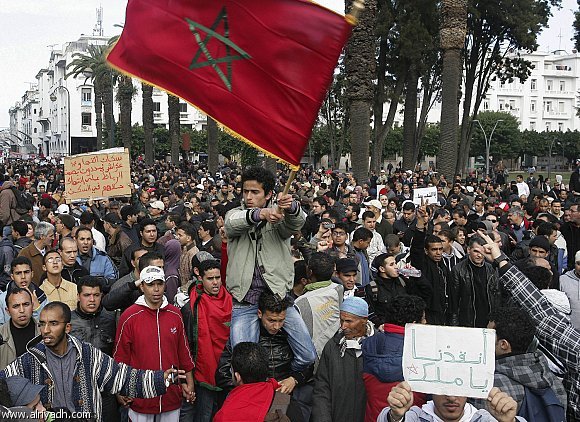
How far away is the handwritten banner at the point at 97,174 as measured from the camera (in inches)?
530

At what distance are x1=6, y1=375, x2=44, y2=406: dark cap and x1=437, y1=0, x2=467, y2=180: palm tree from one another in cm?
1843

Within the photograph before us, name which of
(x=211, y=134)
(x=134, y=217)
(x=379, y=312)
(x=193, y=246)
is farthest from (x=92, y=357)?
(x=211, y=134)

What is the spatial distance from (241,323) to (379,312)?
1.94m

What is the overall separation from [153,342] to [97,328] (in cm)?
74

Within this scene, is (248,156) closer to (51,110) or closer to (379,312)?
(379,312)

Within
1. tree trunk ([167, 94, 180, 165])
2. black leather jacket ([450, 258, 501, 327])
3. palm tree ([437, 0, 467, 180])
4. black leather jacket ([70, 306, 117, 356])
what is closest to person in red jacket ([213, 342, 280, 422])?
black leather jacket ([70, 306, 117, 356])

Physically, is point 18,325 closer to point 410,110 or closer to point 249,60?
point 249,60

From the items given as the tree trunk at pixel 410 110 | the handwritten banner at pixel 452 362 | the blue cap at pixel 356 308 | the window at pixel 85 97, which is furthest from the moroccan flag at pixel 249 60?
the window at pixel 85 97

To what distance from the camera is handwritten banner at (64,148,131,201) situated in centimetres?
1347

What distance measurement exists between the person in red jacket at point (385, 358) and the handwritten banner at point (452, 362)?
1.16m

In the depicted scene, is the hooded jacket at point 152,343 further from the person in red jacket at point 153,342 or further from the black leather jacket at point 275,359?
the black leather jacket at point 275,359

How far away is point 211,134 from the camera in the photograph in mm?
35812

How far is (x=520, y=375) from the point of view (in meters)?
4.31

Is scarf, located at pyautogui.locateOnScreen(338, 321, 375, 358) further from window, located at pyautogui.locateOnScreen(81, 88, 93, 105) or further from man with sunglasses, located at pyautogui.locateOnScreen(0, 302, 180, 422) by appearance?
window, located at pyautogui.locateOnScreen(81, 88, 93, 105)
